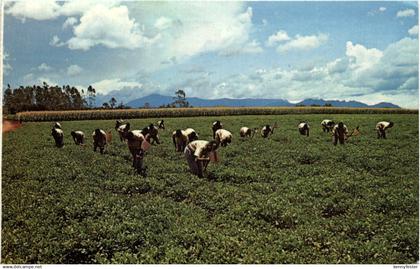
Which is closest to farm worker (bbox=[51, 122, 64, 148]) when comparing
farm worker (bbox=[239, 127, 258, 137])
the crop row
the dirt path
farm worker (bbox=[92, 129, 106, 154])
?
the crop row

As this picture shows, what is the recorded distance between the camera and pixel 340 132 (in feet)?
37.1

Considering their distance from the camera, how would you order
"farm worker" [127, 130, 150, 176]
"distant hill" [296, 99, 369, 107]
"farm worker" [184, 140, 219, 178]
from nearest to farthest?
"farm worker" [184, 140, 219, 178] < "farm worker" [127, 130, 150, 176] < "distant hill" [296, 99, 369, 107]

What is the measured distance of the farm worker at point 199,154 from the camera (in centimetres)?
1032

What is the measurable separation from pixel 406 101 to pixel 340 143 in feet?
6.05

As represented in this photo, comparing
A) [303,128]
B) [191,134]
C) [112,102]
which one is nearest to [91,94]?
[112,102]

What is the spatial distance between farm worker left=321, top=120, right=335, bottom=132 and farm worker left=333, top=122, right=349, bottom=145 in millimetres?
116

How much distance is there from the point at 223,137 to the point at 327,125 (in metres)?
2.86

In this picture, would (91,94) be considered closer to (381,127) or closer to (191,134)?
(191,134)

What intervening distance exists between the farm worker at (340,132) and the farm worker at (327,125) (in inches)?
4.6

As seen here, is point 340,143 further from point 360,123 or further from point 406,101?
point 406,101

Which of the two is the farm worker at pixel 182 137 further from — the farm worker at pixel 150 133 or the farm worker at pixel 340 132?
the farm worker at pixel 340 132

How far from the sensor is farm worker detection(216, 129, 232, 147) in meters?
11.0

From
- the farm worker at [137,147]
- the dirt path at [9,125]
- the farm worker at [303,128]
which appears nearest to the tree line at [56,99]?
the dirt path at [9,125]

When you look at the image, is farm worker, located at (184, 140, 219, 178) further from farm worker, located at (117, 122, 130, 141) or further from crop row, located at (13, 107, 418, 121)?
farm worker, located at (117, 122, 130, 141)
